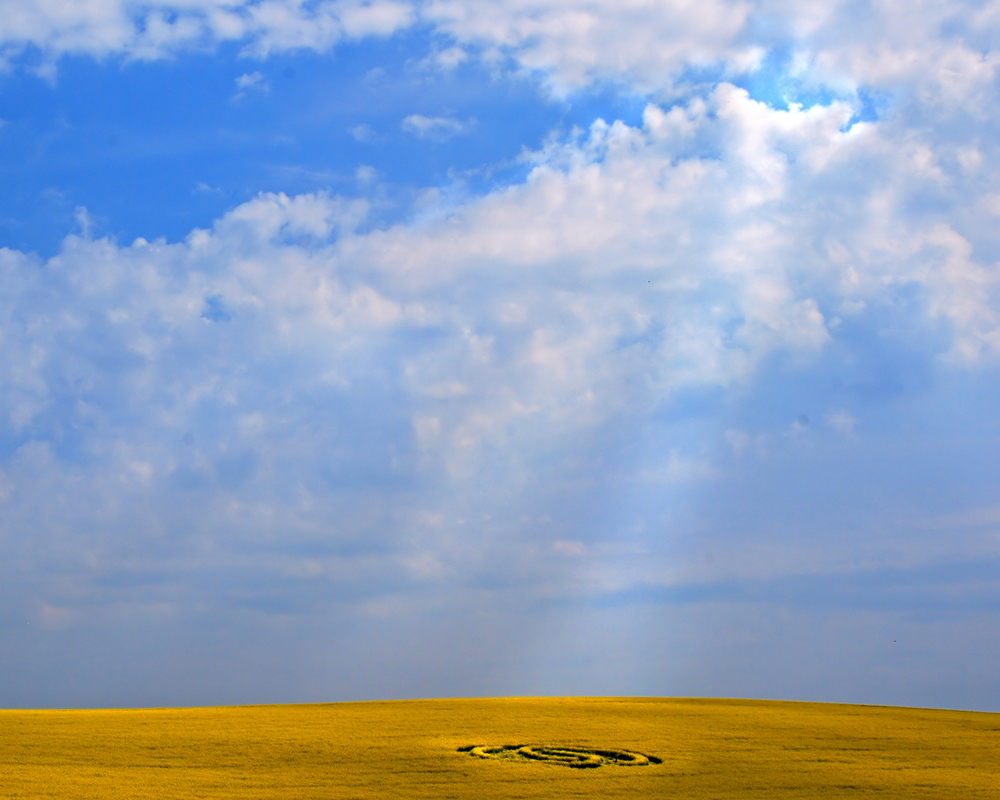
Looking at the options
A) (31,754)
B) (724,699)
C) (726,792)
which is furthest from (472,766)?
(724,699)

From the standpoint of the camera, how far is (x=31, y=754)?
30.5m

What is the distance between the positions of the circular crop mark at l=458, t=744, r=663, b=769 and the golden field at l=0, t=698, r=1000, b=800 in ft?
1.49

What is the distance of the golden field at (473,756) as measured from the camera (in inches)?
1067

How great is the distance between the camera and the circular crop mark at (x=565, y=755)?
30891 millimetres

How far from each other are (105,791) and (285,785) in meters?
4.85

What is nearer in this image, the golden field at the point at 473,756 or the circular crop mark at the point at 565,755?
the golden field at the point at 473,756

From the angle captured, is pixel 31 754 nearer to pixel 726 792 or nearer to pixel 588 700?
pixel 726 792

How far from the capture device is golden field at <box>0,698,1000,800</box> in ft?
88.9

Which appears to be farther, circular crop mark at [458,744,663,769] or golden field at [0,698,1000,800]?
circular crop mark at [458,744,663,769]

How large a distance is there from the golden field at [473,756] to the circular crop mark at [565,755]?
0.45 metres

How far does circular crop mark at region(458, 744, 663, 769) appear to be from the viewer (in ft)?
101

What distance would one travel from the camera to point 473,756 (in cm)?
3119

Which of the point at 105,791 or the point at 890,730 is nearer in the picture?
the point at 105,791

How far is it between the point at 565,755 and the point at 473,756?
3.22m
